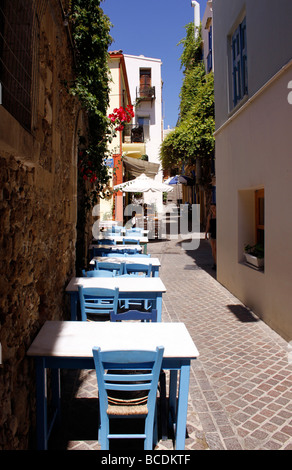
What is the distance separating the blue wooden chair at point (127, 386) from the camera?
2451 millimetres

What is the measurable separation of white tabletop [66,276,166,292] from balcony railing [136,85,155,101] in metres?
27.2

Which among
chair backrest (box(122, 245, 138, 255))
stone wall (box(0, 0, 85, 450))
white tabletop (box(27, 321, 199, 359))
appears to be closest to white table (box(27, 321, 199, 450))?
white tabletop (box(27, 321, 199, 359))

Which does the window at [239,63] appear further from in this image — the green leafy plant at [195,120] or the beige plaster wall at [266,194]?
the green leafy plant at [195,120]

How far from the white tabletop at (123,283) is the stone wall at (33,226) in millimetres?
213

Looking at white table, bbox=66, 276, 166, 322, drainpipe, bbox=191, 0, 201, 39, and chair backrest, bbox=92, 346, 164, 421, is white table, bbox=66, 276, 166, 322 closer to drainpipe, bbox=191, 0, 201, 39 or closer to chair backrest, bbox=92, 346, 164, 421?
chair backrest, bbox=92, 346, 164, 421

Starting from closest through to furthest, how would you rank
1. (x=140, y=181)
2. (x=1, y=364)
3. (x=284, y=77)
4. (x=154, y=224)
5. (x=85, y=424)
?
1. (x=1, y=364)
2. (x=85, y=424)
3. (x=284, y=77)
4. (x=140, y=181)
5. (x=154, y=224)

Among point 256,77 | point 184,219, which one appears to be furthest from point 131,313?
point 184,219

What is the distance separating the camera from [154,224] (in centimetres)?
1908

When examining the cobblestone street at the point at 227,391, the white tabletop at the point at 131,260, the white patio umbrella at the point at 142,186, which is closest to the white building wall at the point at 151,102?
the white patio umbrella at the point at 142,186

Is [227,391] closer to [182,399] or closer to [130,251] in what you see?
[182,399]

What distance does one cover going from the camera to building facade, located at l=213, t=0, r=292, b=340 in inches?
201

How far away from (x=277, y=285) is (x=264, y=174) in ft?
5.42
